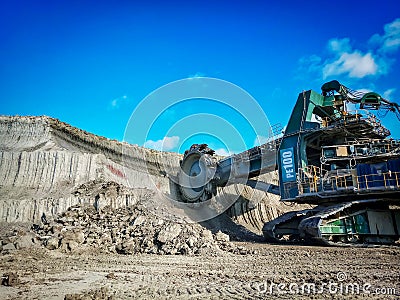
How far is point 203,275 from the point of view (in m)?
6.19

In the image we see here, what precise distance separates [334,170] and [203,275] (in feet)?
25.3

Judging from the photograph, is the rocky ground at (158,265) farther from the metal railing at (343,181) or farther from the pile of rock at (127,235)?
the metal railing at (343,181)

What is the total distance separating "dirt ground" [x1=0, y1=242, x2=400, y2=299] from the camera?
15.8ft

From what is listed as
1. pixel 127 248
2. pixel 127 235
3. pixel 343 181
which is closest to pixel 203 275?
pixel 127 248

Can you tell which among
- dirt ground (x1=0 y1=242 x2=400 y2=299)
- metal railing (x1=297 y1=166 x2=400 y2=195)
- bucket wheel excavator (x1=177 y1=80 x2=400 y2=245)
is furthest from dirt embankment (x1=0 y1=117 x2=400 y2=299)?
metal railing (x1=297 y1=166 x2=400 y2=195)

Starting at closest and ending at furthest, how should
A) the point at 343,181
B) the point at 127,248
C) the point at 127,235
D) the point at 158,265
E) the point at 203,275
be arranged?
the point at 203,275
the point at 158,265
the point at 127,248
the point at 127,235
the point at 343,181

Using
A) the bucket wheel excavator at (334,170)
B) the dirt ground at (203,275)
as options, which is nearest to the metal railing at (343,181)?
the bucket wheel excavator at (334,170)

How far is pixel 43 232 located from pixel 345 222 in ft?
32.0

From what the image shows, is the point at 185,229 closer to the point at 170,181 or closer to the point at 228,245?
the point at 228,245

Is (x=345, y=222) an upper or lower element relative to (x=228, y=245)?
upper

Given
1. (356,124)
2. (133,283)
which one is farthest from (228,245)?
(356,124)

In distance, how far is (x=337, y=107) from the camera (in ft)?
45.6

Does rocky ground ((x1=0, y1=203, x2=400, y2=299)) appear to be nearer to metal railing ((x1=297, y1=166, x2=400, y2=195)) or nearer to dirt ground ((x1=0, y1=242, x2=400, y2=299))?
dirt ground ((x1=0, y1=242, x2=400, y2=299))

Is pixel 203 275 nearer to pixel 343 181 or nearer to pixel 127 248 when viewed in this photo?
pixel 127 248
